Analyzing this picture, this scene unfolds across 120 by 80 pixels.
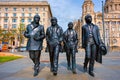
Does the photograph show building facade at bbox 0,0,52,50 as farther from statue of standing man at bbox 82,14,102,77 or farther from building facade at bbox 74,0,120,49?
statue of standing man at bbox 82,14,102,77

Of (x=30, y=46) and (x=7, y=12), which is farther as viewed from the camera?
(x=7, y=12)

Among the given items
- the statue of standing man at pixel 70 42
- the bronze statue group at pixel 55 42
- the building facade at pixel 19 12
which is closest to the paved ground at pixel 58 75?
the bronze statue group at pixel 55 42

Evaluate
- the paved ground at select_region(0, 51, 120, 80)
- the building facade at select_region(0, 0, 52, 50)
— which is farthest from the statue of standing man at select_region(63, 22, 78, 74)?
the building facade at select_region(0, 0, 52, 50)

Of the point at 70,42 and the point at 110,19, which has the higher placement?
the point at 110,19

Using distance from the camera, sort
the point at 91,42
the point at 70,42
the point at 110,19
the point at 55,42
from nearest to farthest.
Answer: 1. the point at 91,42
2. the point at 55,42
3. the point at 70,42
4. the point at 110,19

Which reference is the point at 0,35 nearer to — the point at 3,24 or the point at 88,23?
the point at 3,24

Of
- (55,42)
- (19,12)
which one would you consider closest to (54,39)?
(55,42)

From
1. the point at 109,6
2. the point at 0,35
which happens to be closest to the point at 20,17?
the point at 0,35

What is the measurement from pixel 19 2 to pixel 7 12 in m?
6.49

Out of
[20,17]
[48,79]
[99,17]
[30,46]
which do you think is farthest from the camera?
[99,17]

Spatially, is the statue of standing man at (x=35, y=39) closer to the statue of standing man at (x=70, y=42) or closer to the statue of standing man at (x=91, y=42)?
the statue of standing man at (x=70, y=42)

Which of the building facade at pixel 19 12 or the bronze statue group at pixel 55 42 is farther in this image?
the building facade at pixel 19 12

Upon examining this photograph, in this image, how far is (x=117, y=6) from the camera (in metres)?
132

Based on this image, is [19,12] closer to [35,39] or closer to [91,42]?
[35,39]
